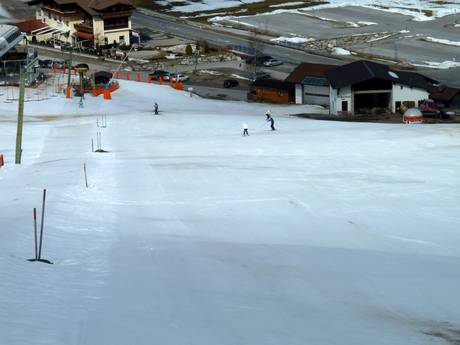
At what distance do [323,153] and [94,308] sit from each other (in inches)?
659

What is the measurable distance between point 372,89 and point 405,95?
1726mm

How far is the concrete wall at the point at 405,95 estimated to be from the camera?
1644 inches

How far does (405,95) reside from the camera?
41906 mm

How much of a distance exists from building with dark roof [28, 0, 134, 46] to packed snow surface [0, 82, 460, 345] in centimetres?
3961

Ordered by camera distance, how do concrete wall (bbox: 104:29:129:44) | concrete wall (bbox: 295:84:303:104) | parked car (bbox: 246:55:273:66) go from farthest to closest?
concrete wall (bbox: 104:29:129:44)
parked car (bbox: 246:55:273:66)
concrete wall (bbox: 295:84:303:104)

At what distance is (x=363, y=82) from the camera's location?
137 feet

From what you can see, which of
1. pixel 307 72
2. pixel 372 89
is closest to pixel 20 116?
pixel 372 89

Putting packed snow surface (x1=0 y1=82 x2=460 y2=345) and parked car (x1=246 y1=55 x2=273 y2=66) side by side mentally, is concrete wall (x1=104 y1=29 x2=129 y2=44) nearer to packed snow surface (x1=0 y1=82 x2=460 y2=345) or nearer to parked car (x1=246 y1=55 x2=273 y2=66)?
parked car (x1=246 y1=55 x2=273 y2=66)

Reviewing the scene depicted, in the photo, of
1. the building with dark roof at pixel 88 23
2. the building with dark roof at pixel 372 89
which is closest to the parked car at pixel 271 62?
the building with dark roof at pixel 88 23

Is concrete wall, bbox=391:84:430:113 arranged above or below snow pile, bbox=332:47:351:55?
below

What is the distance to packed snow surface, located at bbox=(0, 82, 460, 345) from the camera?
378 inches

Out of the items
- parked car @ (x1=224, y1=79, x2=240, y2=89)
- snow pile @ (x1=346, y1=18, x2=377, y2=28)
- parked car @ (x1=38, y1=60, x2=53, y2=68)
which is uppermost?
snow pile @ (x1=346, y1=18, x2=377, y2=28)

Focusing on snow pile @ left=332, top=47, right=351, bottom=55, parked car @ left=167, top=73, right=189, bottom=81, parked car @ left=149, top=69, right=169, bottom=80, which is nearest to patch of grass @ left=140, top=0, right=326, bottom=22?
snow pile @ left=332, top=47, right=351, bottom=55

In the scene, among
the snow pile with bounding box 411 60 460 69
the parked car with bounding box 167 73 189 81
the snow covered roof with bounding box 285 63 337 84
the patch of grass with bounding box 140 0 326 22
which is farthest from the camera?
the patch of grass with bounding box 140 0 326 22
